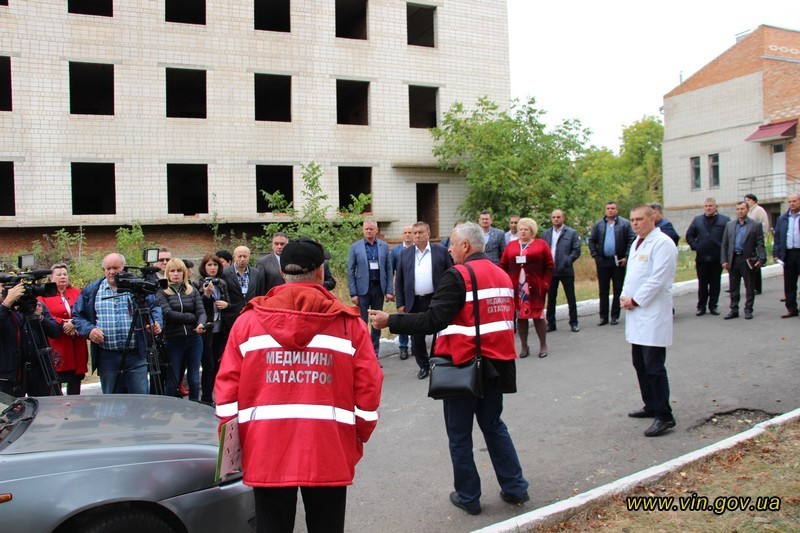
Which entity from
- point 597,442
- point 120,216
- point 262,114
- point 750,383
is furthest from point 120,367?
point 262,114

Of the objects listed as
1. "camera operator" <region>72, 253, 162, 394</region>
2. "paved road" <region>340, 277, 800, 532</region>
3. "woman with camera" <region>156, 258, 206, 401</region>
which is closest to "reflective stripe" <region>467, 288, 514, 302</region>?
"paved road" <region>340, 277, 800, 532</region>

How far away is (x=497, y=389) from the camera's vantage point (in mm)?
4121

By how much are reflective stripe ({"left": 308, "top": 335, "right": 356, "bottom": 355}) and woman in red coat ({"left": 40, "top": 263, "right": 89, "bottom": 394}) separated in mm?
4402

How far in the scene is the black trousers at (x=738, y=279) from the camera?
10000mm

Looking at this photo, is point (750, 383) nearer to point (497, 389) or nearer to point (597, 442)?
point (597, 442)

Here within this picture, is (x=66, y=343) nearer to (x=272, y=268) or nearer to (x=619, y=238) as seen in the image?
(x=272, y=268)

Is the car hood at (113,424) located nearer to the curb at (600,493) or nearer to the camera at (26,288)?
the camera at (26,288)

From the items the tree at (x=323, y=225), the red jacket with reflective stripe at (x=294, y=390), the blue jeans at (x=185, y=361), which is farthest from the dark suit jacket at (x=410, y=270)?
the tree at (x=323, y=225)

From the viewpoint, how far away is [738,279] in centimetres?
1037

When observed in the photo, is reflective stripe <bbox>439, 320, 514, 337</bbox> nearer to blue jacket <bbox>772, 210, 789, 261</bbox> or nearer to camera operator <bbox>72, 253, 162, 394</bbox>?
camera operator <bbox>72, 253, 162, 394</bbox>

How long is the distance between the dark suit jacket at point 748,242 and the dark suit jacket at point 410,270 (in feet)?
17.5

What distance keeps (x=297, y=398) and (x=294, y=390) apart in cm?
4

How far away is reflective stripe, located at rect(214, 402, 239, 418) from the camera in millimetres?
2787

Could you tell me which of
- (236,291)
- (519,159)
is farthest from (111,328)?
(519,159)
